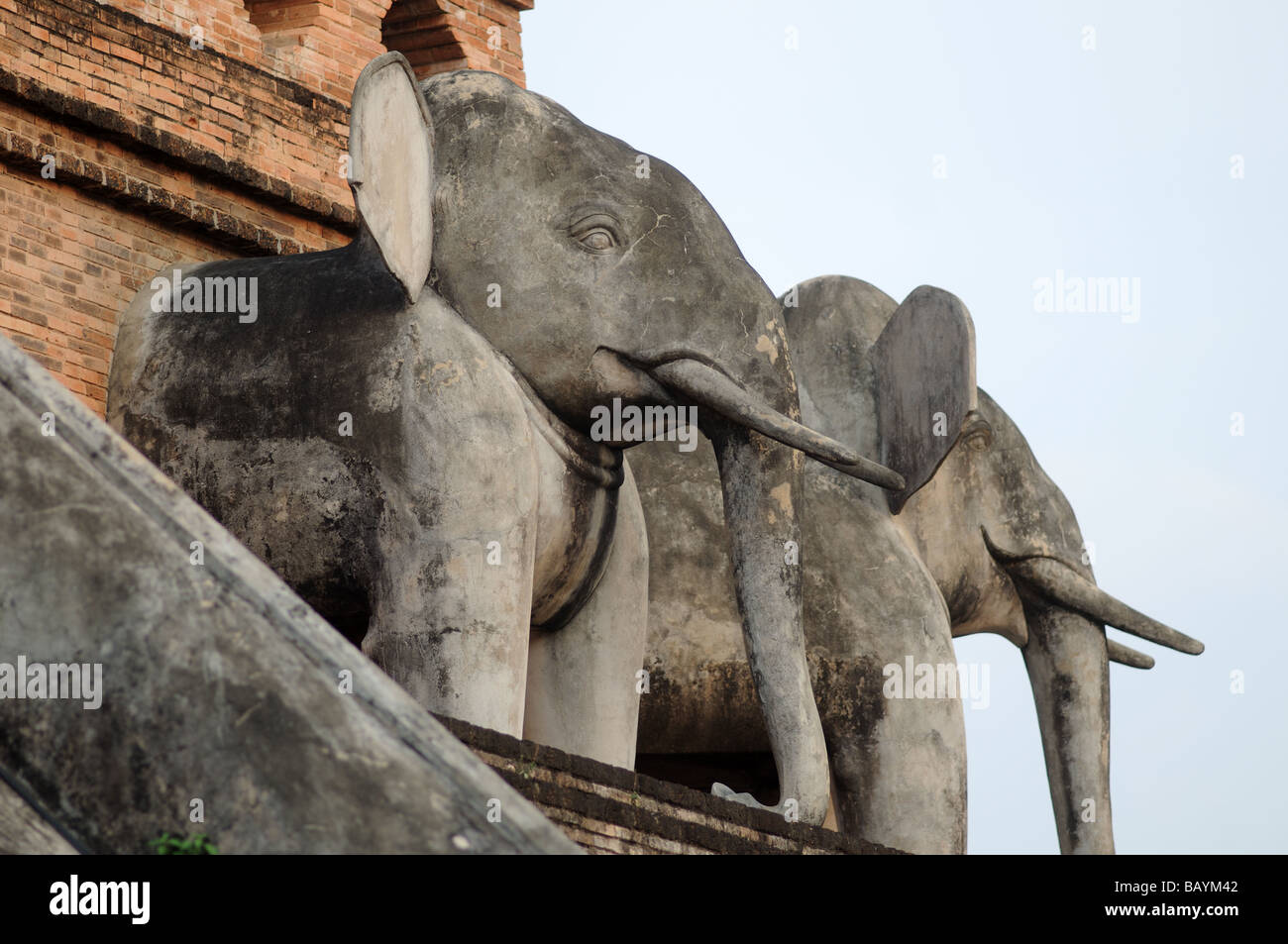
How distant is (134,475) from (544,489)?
3.90 m

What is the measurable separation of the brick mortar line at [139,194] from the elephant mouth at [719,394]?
2.31 metres

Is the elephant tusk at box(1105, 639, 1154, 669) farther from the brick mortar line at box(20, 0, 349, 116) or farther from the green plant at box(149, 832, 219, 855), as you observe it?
the green plant at box(149, 832, 219, 855)

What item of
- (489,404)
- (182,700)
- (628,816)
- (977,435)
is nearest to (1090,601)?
(977,435)

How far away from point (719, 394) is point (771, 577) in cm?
70

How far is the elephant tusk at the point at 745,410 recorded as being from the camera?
8.05 m

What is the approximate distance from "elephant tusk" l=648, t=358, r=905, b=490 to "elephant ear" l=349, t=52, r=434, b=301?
855 mm

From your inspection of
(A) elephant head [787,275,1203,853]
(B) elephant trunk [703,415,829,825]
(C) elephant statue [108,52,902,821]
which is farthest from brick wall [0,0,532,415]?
(B) elephant trunk [703,415,829,825]

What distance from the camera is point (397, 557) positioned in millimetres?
7578

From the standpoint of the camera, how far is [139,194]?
9.39 m

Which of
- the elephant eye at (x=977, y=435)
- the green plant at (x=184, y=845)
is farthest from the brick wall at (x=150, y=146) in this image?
the green plant at (x=184, y=845)

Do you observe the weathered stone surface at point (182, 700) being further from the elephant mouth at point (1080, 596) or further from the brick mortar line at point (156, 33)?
the elephant mouth at point (1080, 596)

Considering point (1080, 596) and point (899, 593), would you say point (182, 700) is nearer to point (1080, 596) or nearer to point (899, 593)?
point (899, 593)

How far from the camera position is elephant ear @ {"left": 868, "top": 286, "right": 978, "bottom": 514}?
32.6ft
